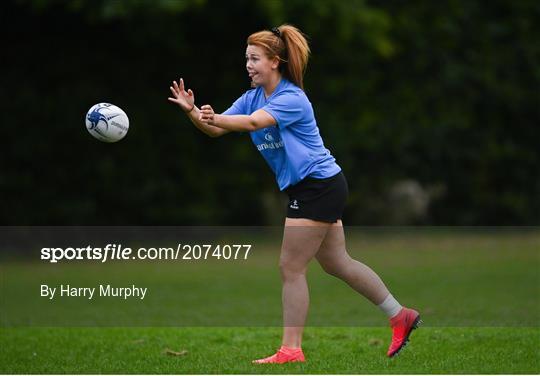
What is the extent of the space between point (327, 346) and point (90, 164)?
10.0 meters

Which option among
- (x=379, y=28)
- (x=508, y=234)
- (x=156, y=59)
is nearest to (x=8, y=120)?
(x=156, y=59)

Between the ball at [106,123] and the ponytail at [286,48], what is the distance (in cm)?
114

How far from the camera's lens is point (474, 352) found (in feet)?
22.1

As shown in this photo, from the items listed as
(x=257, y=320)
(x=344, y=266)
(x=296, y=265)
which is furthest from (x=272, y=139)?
(x=257, y=320)

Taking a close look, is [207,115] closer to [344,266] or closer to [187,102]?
[187,102]

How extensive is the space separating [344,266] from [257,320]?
7.78ft

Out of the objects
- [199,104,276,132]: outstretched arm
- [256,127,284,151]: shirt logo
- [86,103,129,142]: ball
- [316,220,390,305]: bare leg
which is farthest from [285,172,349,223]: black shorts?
[86,103,129,142]: ball

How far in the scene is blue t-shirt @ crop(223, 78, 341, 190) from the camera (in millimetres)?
6129

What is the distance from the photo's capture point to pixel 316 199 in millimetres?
6211

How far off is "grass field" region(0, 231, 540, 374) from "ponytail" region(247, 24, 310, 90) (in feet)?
6.02

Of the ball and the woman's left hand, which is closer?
the woman's left hand

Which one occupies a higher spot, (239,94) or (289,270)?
(289,270)

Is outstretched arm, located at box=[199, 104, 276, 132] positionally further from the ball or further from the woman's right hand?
the ball

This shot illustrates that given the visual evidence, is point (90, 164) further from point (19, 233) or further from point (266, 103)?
point (266, 103)
